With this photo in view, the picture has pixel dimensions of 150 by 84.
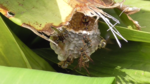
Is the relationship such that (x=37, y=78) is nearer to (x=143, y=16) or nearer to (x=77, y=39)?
(x=77, y=39)

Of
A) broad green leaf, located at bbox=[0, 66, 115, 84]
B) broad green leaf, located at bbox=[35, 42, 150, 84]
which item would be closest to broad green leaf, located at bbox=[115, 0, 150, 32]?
broad green leaf, located at bbox=[35, 42, 150, 84]

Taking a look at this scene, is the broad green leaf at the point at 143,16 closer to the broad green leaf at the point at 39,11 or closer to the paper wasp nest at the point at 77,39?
the paper wasp nest at the point at 77,39

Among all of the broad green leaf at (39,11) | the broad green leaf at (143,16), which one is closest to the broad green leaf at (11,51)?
the broad green leaf at (39,11)

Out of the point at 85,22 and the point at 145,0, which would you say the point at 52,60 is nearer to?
the point at 85,22

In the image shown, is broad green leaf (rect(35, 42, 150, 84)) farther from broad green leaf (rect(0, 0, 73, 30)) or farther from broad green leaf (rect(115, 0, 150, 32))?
broad green leaf (rect(0, 0, 73, 30))

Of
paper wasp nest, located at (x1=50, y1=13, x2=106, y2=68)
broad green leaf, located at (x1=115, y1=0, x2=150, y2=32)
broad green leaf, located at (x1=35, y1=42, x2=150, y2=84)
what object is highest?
paper wasp nest, located at (x1=50, y1=13, x2=106, y2=68)

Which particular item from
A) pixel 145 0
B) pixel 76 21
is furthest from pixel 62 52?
pixel 145 0

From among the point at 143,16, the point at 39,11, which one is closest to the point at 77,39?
the point at 39,11

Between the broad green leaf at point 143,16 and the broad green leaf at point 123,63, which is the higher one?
the broad green leaf at point 143,16
